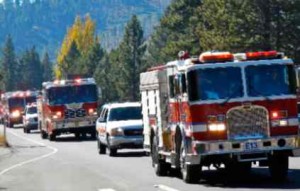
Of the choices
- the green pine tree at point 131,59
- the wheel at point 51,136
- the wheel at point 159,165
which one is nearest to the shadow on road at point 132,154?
the wheel at point 159,165

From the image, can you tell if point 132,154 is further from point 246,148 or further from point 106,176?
point 246,148

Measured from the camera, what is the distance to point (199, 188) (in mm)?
17422

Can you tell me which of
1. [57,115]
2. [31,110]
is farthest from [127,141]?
[31,110]

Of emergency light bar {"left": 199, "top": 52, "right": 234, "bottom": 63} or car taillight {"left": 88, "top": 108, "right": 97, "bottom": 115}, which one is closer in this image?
emergency light bar {"left": 199, "top": 52, "right": 234, "bottom": 63}

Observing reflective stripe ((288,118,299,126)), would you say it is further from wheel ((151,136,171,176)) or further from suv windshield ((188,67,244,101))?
wheel ((151,136,171,176))

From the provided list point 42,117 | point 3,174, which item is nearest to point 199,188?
point 3,174

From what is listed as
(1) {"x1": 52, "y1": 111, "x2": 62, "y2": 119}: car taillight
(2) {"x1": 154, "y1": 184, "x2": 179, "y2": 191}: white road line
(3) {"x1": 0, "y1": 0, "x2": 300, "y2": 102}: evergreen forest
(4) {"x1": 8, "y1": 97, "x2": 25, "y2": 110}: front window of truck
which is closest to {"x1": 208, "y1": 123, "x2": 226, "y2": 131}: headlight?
(2) {"x1": 154, "y1": 184, "x2": 179, "y2": 191}: white road line

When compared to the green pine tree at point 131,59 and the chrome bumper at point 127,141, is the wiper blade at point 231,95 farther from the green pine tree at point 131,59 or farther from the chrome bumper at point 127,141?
the green pine tree at point 131,59

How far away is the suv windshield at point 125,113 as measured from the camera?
31.9m

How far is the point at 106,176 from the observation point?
21969mm

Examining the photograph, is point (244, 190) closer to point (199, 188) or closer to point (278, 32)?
point (199, 188)

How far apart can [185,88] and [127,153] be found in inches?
595

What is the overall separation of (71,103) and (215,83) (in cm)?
2808

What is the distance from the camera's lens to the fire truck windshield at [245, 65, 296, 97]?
17.9m
